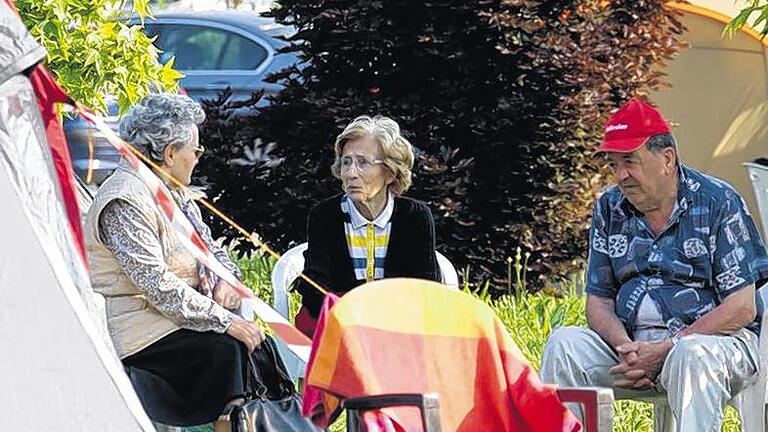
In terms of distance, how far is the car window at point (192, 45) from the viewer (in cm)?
1306

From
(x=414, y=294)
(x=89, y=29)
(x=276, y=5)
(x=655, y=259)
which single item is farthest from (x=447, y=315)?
(x=276, y=5)

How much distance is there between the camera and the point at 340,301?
500 cm

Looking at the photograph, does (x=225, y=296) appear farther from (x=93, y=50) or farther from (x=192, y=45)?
(x=192, y=45)

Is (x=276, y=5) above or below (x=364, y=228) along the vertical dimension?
above

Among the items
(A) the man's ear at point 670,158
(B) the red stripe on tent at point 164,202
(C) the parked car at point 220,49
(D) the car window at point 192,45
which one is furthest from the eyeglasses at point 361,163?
(D) the car window at point 192,45

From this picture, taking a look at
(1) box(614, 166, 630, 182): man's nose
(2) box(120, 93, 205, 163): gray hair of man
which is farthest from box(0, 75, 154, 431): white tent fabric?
(1) box(614, 166, 630, 182): man's nose

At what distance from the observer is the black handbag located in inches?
228

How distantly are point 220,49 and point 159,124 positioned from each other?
716 cm

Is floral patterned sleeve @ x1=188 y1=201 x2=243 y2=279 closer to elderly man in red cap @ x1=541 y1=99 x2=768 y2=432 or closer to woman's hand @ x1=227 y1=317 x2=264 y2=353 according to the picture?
woman's hand @ x1=227 y1=317 x2=264 y2=353

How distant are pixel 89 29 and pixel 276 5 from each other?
2.11 meters

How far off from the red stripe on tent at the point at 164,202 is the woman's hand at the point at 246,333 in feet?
1.41

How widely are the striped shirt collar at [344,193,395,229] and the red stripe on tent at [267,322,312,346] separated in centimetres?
88

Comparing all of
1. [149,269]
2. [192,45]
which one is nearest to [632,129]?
[149,269]

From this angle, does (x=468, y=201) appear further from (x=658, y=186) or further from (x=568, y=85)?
(x=658, y=186)
